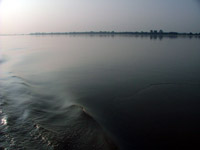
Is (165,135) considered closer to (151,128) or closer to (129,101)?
(151,128)

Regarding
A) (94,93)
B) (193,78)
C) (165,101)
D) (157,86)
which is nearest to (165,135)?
(165,101)

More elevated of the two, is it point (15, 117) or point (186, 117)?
point (15, 117)

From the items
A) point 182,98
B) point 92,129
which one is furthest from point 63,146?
point 182,98

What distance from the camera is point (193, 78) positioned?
622 inches

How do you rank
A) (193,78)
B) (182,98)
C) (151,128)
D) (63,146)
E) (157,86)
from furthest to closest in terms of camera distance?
(193,78), (157,86), (182,98), (151,128), (63,146)

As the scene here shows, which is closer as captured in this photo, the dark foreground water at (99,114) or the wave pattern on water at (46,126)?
the wave pattern on water at (46,126)

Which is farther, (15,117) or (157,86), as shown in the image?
(157,86)

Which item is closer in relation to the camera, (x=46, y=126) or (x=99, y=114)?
(x=46, y=126)

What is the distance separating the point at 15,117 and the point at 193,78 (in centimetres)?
1598

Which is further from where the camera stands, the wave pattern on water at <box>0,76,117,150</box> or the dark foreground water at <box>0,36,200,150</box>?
the dark foreground water at <box>0,36,200,150</box>

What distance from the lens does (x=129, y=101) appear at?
404 inches

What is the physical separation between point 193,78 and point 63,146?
14.9 metres

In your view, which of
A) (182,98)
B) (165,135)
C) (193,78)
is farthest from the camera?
(193,78)

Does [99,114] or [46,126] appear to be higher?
[46,126]
